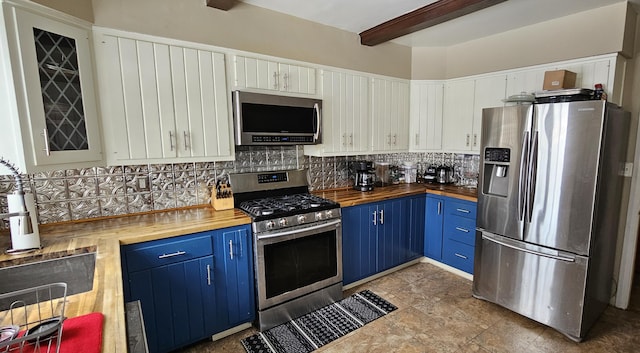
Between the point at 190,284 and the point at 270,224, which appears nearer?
the point at 190,284

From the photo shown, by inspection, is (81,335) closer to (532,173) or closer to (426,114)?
(532,173)

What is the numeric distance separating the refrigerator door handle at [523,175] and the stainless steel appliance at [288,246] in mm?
1449

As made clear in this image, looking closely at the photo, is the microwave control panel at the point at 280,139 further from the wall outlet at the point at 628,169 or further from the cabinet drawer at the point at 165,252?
the wall outlet at the point at 628,169

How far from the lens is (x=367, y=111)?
3227 millimetres

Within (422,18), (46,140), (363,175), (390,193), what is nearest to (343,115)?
(363,175)

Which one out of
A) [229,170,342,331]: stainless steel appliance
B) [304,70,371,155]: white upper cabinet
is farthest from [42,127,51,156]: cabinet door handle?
[304,70,371,155]: white upper cabinet

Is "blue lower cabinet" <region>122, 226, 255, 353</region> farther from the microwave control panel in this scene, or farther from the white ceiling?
the white ceiling

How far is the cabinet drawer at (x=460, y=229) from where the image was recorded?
303 centimetres

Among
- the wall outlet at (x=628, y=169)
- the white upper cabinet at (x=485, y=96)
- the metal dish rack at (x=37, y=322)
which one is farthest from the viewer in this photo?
the white upper cabinet at (x=485, y=96)

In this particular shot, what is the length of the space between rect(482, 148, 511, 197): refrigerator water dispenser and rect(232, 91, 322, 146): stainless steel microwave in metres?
1.51

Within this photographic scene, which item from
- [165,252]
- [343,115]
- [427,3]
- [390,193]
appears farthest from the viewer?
[390,193]

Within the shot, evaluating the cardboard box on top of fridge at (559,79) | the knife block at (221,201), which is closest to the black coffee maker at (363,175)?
the knife block at (221,201)

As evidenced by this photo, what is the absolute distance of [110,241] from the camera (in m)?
1.73

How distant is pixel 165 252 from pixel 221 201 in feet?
2.06
